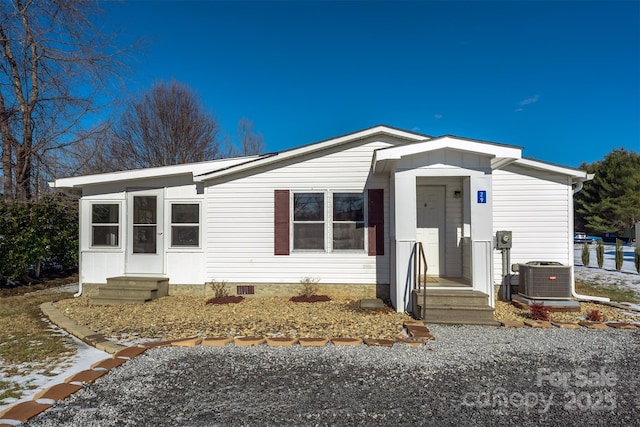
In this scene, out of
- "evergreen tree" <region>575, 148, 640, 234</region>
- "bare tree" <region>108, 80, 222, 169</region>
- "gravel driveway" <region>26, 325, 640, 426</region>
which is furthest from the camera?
"evergreen tree" <region>575, 148, 640, 234</region>

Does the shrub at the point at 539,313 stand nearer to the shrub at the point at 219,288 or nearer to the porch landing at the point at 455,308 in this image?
the porch landing at the point at 455,308

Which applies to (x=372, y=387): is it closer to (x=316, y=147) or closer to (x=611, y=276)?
(x=316, y=147)

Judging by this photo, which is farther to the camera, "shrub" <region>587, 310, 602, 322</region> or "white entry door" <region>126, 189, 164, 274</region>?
"white entry door" <region>126, 189, 164, 274</region>

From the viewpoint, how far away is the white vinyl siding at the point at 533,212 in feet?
23.0

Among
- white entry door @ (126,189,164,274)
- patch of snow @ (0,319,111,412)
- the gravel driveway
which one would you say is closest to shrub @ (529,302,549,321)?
the gravel driveway

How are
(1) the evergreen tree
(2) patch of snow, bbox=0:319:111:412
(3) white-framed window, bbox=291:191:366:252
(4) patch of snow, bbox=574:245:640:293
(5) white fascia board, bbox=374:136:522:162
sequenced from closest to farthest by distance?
1. (2) patch of snow, bbox=0:319:111:412
2. (5) white fascia board, bbox=374:136:522:162
3. (3) white-framed window, bbox=291:191:366:252
4. (4) patch of snow, bbox=574:245:640:293
5. (1) the evergreen tree

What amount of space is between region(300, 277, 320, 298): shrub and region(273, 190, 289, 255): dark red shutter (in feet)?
2.21

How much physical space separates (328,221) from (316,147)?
1.50 meters

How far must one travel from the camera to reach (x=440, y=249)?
23.9ft

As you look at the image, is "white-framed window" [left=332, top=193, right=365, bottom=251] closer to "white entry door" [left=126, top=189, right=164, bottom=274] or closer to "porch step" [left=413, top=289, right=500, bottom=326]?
"porch step" [left=413, top=289, right=500, bottom=326]

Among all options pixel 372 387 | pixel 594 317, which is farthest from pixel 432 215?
pixel 372 387

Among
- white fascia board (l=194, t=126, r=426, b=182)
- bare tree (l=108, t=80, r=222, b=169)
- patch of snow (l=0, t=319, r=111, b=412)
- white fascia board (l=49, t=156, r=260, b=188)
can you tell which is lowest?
patch of snow (l=0, t=319, r=111, b=412)

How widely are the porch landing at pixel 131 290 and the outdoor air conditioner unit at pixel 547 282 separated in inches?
275

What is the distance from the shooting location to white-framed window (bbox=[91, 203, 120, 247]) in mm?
7867
